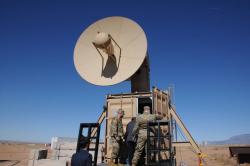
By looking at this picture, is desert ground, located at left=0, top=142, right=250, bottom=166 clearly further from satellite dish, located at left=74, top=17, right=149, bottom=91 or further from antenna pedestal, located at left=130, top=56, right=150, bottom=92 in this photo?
satellite dish, located at left=74, top=17, right=149, bottom=91

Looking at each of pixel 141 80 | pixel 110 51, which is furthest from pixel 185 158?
pixel 110 51

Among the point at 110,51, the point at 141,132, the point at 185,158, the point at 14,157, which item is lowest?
the point at 14,157

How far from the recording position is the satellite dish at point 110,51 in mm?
11891

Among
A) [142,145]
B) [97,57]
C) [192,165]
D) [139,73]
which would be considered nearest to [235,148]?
[192,165]

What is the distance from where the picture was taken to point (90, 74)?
12.8m

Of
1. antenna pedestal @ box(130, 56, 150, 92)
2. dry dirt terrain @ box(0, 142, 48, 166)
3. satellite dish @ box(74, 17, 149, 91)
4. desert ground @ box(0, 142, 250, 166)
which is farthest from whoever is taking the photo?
dry dirt terrain @ box(0, 142, 48, 166)

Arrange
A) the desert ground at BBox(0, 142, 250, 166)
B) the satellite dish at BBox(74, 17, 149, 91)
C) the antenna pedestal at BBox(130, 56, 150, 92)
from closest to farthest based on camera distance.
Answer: the satellite dish at BBox(74, 17, 149, 91), the antenna pedestal at BBox(130, 56, 150, 92), the desert ground at BBox(0, 142, 250, 166)

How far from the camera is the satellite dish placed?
1189cm

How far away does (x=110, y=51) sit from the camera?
12.4 metres

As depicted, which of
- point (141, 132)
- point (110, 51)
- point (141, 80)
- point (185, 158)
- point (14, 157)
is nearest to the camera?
point (141, 132)

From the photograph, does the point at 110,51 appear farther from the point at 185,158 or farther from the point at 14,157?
the point at 14,157

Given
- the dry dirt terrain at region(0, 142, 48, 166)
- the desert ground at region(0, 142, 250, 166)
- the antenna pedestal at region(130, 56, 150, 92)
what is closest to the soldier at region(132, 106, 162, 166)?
the antenna pedestal at region(130, 56, 150, 92)

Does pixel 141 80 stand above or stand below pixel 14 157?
above

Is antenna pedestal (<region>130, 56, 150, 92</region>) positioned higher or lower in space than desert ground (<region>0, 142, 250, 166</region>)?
higher
